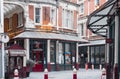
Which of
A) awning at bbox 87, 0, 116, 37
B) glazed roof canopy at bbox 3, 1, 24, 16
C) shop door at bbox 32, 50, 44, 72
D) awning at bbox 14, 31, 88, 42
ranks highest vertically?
glazed roof canopy at bbox 3, 1, 24, 16

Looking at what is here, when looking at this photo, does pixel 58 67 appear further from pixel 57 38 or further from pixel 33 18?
pixel 33 18

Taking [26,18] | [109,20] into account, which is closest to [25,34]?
[26,18]

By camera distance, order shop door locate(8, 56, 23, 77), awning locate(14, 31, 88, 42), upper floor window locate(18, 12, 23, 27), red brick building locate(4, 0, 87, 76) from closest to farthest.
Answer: shop door locate(8, 56, 23, 77) < awning locate(14, 31, 88, 42) < red brick building locate(4, 0, 87, 76) < upper floor window locate(18, 12, 23, 27)

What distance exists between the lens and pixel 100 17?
62.4 ft

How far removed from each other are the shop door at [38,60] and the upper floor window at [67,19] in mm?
5542

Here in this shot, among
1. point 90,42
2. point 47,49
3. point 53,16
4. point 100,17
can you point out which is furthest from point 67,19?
point 100,17

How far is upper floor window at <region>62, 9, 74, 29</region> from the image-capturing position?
4475 cm

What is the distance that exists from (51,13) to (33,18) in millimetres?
2465

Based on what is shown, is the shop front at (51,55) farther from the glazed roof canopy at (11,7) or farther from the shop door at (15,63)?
the shop door at (15,63)

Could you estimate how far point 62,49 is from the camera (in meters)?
44.2

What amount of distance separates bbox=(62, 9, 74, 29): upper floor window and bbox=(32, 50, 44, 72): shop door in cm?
554

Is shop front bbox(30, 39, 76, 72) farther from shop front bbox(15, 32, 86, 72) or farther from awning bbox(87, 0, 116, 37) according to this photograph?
awning bbox(87, 0, 116, 37)

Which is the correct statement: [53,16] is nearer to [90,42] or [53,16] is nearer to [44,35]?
[44,35]

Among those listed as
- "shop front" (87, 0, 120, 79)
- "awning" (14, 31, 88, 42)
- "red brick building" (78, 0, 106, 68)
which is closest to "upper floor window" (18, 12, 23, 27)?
"awning" (14, 31, 88, 42)
